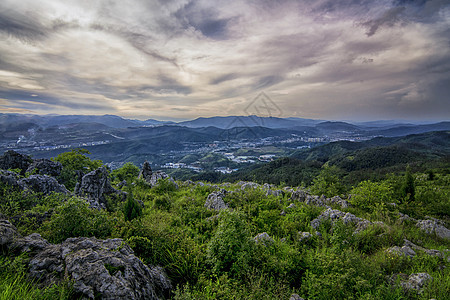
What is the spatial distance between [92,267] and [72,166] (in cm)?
1821

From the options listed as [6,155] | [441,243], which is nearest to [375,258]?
[441,243]

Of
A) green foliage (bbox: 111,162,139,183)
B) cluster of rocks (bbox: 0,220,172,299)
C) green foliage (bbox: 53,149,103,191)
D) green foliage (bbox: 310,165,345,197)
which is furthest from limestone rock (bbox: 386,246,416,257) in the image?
green foliage (bbox: 111,162,139,183)

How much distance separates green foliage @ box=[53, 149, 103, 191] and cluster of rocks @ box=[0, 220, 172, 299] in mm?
11151

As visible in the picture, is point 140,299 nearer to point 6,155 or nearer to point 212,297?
point 212,297

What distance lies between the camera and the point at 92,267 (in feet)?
11.8

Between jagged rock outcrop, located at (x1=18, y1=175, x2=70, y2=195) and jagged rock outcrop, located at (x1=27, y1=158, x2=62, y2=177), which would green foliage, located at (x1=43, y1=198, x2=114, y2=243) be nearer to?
jagged rock outcrop, located at (x1=18, y1=175, x2=70, y2=195)

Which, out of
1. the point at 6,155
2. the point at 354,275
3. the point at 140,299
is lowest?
the point at 354,275

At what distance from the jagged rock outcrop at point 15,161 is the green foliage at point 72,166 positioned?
238cm

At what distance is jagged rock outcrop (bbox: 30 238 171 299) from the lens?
10.9 ft

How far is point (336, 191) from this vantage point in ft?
47.8

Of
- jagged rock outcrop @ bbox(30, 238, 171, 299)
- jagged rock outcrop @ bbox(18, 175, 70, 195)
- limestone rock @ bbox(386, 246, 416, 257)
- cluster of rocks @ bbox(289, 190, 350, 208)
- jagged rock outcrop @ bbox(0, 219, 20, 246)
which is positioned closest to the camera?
jagged rock outcrop @ bbox(30, 238, 171, 299)

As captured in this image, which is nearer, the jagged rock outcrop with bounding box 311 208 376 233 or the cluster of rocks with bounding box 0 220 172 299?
the cluster of rocks with bounding box 0 220 172 299

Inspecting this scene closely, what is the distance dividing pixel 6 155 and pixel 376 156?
6854 inches

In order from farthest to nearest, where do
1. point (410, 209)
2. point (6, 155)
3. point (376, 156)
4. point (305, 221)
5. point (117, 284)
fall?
point (376, 156), point (6, 155), point (410, 209), point (305, 221), point (117, 284)
